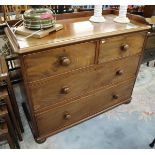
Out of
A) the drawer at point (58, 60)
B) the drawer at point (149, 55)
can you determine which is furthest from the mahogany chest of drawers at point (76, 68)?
the drawer at point (149, 55)

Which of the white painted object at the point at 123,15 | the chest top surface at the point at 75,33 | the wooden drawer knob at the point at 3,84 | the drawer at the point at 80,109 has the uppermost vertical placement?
the white painted object at the point at 123,15

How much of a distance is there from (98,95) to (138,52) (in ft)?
1.65

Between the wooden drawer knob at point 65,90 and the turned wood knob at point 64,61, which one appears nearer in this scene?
the turned wood knob at point 64,61

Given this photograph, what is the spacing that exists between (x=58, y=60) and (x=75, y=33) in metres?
0.23

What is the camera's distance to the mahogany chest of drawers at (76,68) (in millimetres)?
1012

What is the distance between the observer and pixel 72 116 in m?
1.47

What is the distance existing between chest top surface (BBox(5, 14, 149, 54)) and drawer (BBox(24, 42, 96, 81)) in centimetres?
4

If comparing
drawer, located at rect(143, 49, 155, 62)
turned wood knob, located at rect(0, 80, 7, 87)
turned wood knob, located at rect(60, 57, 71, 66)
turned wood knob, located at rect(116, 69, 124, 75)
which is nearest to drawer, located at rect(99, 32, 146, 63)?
turned wood knob, located at rect(116, 69, 124, 75)

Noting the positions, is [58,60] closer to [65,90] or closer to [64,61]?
[64,61]

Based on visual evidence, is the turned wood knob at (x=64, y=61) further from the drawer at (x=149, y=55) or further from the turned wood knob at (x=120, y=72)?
the drawer at (x=149, y=55)

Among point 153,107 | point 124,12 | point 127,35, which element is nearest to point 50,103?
point 127,35

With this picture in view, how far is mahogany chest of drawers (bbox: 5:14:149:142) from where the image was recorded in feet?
3.32

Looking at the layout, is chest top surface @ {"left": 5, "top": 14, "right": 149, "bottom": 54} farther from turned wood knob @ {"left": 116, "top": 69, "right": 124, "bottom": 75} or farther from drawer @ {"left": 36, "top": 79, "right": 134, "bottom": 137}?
drawer @ {"left": 36, "top": 79, "right": 134, "bottom": 137}

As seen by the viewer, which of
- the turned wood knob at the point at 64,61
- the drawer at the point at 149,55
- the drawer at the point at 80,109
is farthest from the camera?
the drawer at the point at 149,55
